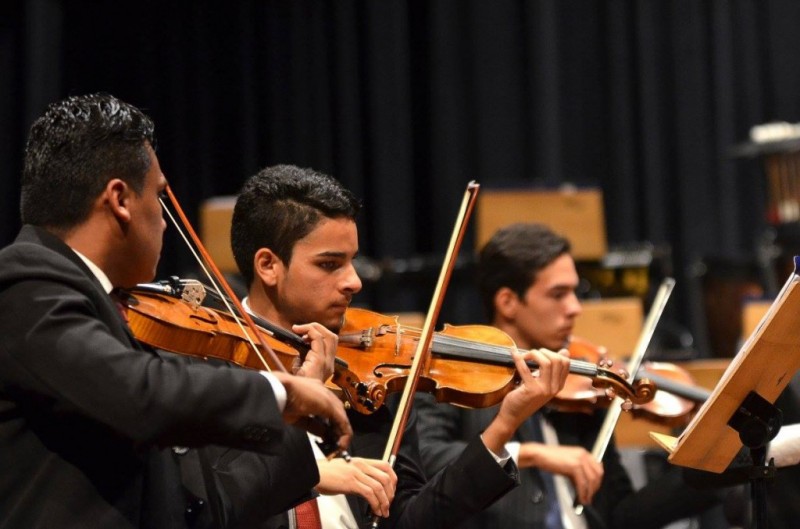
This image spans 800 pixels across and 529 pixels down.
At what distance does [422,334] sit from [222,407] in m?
0.76

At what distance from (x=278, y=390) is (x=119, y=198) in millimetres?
429

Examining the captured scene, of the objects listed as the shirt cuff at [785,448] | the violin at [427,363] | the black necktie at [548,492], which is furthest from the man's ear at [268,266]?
the shirt cuff at [785,448]

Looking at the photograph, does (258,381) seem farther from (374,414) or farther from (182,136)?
(182,136)

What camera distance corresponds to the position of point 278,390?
1718mm

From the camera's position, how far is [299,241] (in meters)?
2.42

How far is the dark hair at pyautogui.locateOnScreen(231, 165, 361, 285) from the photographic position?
8.02 feet

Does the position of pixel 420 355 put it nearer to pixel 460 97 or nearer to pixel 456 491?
pixel 456 491

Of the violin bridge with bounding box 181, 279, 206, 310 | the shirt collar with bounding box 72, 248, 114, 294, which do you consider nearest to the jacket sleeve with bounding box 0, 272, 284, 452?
the shirt collar with bounding box 72, 248, 114, 294

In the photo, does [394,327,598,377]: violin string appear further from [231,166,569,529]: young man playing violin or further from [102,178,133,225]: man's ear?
[102,178,133,225]: man's ear

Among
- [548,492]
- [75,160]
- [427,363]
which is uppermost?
[75,160]

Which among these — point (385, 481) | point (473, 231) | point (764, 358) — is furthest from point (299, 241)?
point (473, 231)

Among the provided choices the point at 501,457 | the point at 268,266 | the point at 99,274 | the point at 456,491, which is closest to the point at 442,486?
the point at 456,491

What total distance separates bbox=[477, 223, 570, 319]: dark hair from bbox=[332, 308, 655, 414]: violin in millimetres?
804

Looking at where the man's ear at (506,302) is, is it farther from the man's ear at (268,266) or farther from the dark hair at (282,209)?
the man's ear at (268,266)
